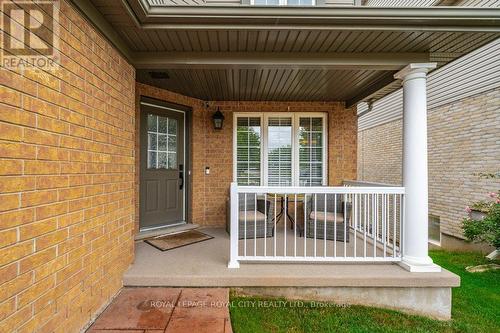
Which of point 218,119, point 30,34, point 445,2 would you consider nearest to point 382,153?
point 445,2

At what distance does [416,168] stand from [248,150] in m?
2.94

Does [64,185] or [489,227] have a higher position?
[64,185]

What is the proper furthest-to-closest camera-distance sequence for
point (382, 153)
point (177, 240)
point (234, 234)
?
point (382, 153) < point (177, 240) < point (234, 234)

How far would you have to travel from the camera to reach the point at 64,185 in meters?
1.69

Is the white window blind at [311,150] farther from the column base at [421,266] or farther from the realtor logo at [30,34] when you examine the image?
the realtor logo at [30,34]

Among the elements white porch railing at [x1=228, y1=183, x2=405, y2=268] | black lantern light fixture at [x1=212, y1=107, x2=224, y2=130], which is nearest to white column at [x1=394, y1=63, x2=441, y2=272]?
white porch railing at [x1=228, y1=183, x2=405, y2=268]

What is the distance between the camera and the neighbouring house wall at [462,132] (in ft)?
14.8

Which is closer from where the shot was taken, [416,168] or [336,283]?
[336,283]

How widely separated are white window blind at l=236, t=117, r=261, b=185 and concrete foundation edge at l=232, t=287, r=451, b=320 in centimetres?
257

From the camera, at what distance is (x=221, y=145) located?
478 cm

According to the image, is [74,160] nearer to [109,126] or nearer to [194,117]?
[109,126]

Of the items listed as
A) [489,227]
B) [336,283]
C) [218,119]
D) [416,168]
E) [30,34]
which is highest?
[218,119]

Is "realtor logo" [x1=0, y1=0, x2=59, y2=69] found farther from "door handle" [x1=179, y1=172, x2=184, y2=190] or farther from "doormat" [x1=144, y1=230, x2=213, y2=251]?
"door handle" [x1=179, y1=172, x2=184, y2=190]

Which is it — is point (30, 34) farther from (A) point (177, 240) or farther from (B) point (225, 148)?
(B) point (225, 148)
